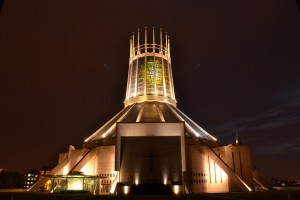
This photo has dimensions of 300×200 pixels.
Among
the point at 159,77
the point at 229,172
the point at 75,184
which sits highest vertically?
the point at 159,77

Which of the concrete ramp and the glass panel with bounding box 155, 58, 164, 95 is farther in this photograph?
the glass panel with bounding box 155, 58, 164, 95

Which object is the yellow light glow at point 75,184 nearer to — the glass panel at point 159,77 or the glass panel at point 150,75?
the glass panel at point 150,75

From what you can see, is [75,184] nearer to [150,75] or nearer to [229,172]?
[229,172]

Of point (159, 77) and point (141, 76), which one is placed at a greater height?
point (141, 76)

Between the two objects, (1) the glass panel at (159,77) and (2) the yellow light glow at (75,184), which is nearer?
(2) the yellow light glow at (75,184)

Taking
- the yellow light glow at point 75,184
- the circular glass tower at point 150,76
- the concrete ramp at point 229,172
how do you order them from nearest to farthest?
the yellow light glow at point 75,184
the concrete ramp at point 229,172
the circular glass tower at point 150,76

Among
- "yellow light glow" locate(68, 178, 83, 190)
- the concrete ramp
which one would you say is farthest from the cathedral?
"yellow light glow" locate(68, 178, 83, 190)

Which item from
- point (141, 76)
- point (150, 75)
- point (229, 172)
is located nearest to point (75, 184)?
point (229, 172)

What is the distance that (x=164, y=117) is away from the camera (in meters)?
22.0

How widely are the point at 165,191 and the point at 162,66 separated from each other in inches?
598

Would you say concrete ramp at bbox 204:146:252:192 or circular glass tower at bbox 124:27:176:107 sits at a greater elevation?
circular glass tower at bbox 124:27:176:107

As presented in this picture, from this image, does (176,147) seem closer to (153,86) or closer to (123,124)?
(123,124)

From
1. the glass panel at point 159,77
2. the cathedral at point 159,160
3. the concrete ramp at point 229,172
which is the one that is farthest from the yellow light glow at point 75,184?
the glass panel at point 159,77

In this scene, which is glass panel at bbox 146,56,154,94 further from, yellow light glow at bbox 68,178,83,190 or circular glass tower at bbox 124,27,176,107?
yellow light glow at bbox 68,178,83,190
